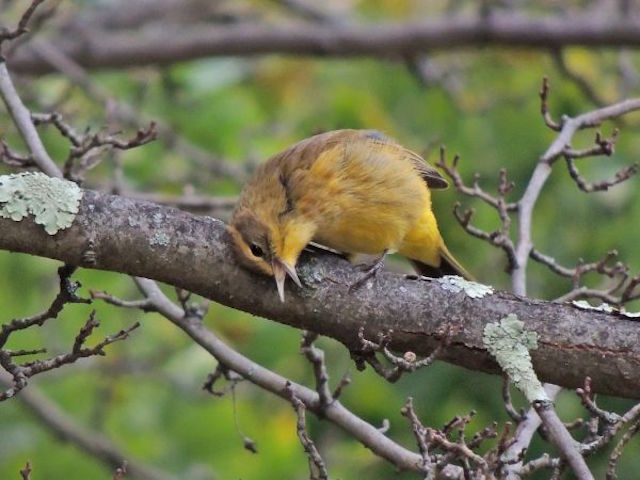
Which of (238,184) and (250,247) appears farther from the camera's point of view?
(238,184)

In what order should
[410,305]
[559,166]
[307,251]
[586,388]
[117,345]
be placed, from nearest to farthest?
[586,388]
[410,305]
[307,251]
[559,166]
[117,345]

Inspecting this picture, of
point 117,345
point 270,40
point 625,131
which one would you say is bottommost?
point 117,345

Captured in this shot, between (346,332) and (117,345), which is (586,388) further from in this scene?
(117,345)

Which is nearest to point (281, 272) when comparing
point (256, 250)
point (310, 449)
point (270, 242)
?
point (256, 250)

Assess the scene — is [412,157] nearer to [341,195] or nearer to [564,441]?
[341,195]

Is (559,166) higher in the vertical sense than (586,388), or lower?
lower

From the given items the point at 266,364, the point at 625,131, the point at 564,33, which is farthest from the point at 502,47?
the point at 266,364

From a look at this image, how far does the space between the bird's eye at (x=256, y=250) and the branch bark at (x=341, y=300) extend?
0.49 feet

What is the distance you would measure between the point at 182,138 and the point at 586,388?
15.9ft

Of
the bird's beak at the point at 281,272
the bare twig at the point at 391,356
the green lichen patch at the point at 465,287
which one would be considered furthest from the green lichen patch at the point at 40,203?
the green lichen patch at the point at 465,287

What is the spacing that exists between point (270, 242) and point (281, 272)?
0.40 meters

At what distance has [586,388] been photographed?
3518mm

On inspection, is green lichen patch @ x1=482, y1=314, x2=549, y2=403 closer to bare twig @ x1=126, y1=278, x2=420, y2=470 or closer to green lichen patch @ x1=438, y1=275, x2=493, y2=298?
green lichen patch @ x1=438, y1=275, x2=493, y2=298

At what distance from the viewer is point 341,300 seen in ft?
12.3
